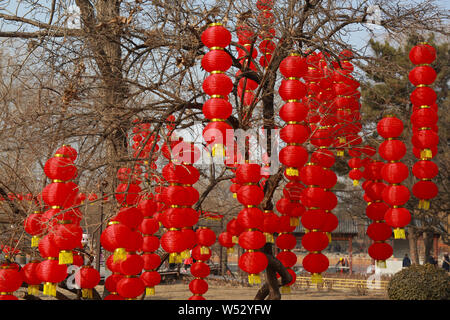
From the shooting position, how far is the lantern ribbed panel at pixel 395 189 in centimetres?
634

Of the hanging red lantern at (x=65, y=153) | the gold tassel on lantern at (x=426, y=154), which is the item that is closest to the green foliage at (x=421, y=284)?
the gold tassel on lantern at (x=426, y=154)

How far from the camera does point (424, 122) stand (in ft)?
21.3

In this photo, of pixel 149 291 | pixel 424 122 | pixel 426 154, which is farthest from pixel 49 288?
pixel 424 122

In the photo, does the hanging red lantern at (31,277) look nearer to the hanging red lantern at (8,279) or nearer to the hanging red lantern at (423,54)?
the hanging red lantern at (8,279)

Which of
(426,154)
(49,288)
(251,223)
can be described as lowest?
(49,288)

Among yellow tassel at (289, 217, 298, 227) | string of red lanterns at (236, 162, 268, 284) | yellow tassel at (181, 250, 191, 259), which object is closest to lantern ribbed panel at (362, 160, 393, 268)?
yellow tassel at (289, 217, 298, 227)

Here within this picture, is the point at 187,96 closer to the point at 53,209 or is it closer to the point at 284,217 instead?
the point at 284,217

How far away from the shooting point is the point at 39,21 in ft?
26.1

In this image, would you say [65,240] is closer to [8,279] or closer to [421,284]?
[8,279]

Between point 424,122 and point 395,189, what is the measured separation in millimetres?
1042

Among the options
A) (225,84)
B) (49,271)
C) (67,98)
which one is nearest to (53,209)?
(49,271)

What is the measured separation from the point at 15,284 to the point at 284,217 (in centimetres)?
400

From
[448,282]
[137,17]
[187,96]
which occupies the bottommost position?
[448,282]

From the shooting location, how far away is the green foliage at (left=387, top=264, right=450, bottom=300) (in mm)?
10375
